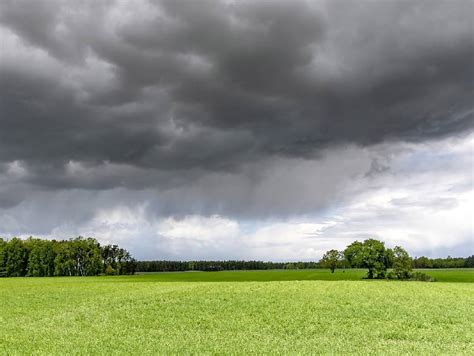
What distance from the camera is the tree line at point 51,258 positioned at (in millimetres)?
176875

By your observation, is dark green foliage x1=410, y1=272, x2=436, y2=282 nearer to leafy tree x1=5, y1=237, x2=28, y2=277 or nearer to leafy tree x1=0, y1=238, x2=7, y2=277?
leafy tree x1=5, y1=237, x2=28, y2=277

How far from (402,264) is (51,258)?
13897 cm

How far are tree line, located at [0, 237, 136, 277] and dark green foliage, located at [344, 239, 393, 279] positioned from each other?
110 meters

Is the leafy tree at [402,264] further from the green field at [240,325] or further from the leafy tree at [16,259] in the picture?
the leafy tree at [16,259]

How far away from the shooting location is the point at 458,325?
98.4ft

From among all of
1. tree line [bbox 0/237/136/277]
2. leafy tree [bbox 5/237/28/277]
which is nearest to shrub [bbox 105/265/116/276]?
tree line [bbox 0/237/136/277]

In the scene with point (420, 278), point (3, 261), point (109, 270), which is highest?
point (3, 261)

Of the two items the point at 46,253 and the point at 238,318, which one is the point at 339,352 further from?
the point at 46,253

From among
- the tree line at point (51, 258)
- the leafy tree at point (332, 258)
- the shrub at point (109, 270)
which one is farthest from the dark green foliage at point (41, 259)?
the leafy tree at point (332, 258)

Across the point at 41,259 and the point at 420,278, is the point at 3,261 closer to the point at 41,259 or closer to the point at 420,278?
the point at 41,259

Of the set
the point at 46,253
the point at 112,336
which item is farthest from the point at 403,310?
the point at 46,253

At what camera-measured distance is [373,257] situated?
114688mm

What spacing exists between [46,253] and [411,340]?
18012 cm

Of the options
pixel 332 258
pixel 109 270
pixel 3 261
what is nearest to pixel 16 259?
pixel 3 261
